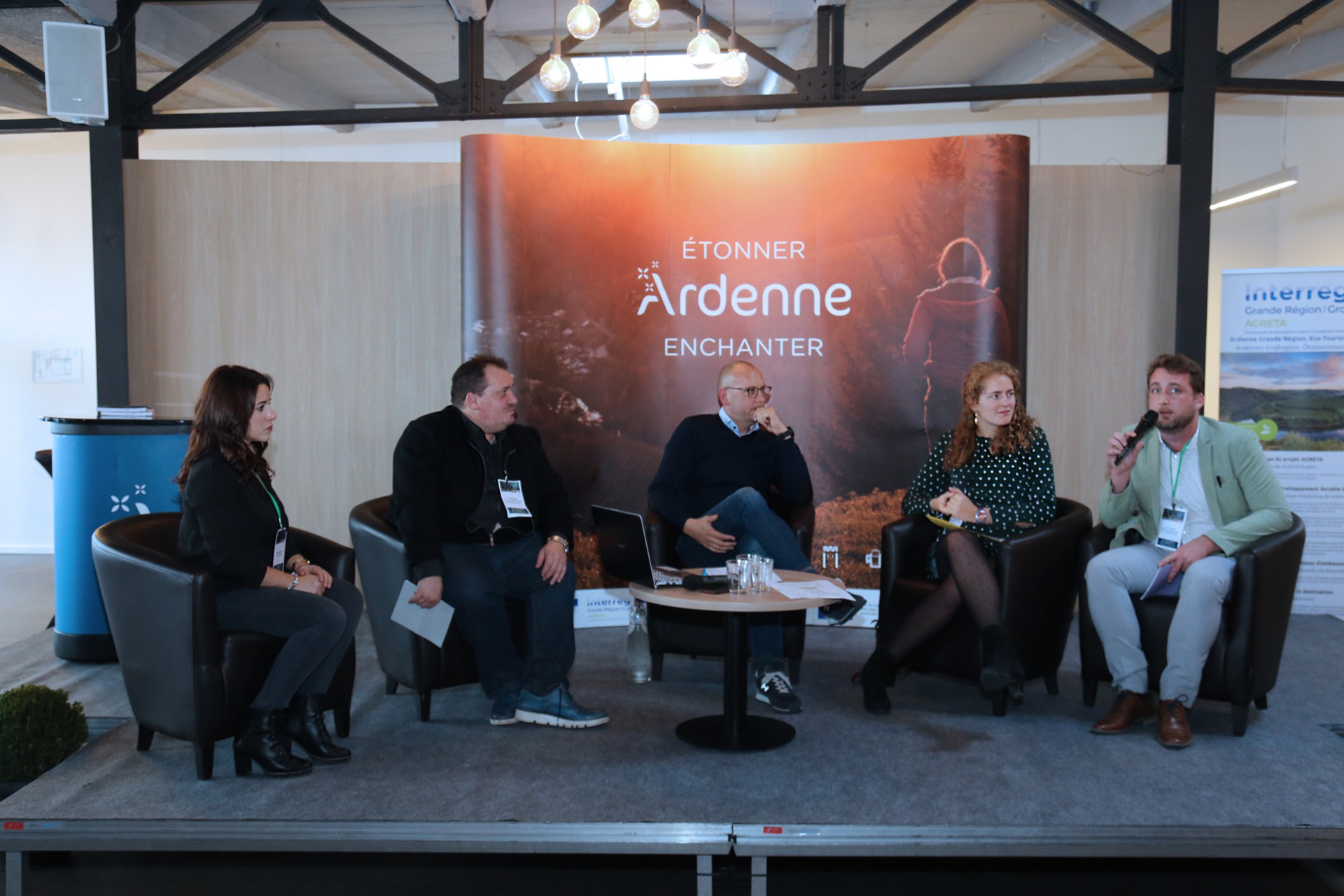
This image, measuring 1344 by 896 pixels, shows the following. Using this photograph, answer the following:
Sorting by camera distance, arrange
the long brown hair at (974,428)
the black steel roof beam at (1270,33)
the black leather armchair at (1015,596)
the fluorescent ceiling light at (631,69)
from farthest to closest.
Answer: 1. the fluorescent ceiling light at (631,69)
2. the black steel roof beam at (1270,33)
3. the long brown hair at (974,428)
4. the black leather armchair at (1015,596)

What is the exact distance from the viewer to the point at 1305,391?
525cm

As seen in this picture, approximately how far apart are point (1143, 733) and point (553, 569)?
2076mm

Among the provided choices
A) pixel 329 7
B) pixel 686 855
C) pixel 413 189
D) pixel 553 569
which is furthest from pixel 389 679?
pixel 329 7

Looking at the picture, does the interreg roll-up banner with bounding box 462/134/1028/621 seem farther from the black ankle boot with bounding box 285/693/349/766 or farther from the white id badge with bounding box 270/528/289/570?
the black ankle boot with bounding box 285/693/349/766

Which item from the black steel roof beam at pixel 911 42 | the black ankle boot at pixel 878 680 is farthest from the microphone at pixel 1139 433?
the black steel roof beam at pixel 911 42

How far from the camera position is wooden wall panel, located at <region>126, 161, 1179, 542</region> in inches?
208

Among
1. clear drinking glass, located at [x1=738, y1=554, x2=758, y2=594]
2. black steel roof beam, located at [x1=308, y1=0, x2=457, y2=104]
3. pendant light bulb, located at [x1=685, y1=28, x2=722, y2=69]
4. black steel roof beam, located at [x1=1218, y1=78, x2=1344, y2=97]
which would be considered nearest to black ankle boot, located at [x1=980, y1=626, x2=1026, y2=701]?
clear drinking glass, located at [x1=738, y1=554, x2=758, y2=594]

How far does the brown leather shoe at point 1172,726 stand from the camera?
3115 millimetres

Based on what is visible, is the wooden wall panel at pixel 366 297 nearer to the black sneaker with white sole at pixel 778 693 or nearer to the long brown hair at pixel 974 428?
the long brown hair at pixel 974 428

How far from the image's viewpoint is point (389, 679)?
3.67 meters

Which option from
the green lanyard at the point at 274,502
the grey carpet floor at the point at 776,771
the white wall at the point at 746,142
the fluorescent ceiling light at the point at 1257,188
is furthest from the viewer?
the white wall at the point at 746,142

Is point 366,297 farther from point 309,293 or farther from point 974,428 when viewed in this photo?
→ point 974,428

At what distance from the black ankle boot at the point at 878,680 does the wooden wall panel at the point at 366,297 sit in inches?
87.6

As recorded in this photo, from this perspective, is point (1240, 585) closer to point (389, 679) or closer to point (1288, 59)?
point (389, 679)
